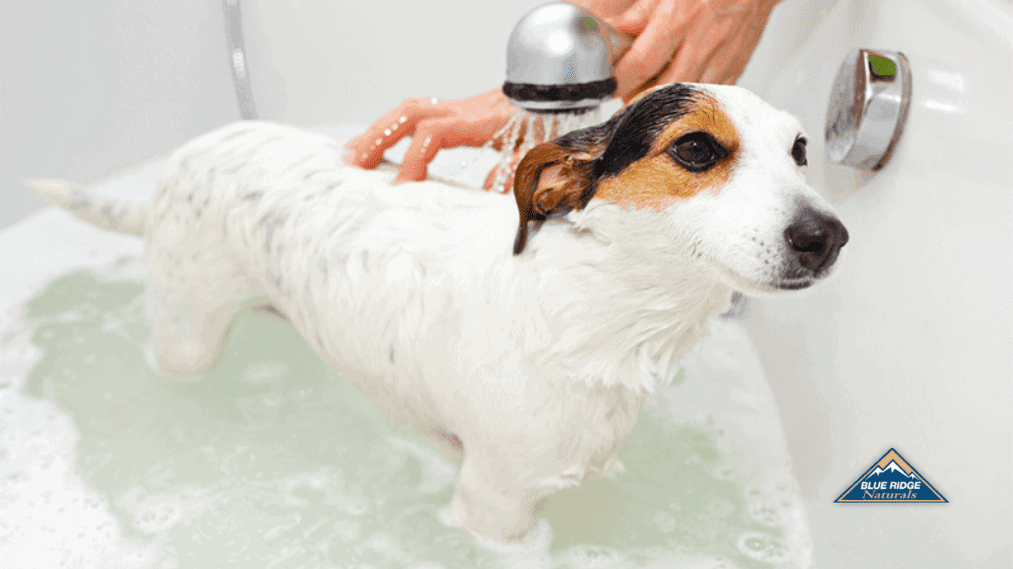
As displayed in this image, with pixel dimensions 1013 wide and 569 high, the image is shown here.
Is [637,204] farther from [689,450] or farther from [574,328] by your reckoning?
[689,450]

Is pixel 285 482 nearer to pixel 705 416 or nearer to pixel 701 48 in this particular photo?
pixel 705 416

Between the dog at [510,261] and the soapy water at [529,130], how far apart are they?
161 mm

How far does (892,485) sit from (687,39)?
99cm

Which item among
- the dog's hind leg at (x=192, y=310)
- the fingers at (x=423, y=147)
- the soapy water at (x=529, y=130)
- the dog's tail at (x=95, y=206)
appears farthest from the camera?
the dog's tail at (x=95, y=206)

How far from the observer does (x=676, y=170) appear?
2.77 feet

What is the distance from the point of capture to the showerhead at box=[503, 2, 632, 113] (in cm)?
113

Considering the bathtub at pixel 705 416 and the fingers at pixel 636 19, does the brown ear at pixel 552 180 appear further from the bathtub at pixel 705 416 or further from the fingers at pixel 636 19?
the fingers at pixel 636 19

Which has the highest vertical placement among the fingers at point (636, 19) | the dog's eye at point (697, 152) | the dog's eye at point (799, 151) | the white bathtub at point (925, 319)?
the fingers at point (636, 19)

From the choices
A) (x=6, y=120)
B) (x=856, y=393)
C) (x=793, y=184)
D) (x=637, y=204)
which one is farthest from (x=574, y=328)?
(x=6, y=120)

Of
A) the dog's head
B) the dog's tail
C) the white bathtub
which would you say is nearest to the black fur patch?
the dog's head

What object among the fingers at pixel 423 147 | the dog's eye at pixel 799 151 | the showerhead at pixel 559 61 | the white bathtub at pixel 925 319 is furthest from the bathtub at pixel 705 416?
the fingers at pixel 423 147

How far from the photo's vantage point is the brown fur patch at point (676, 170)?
83cm

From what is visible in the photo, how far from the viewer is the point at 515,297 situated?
3.39 ft

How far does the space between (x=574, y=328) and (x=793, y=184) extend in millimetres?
343
